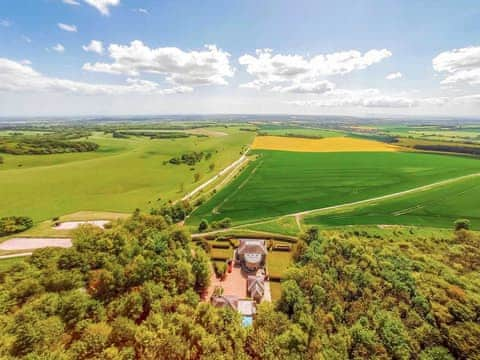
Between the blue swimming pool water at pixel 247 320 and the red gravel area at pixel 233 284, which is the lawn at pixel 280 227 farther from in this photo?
the blue swimming pool water at pixel 247 320

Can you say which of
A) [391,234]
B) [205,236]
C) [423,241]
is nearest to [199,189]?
[205,236]

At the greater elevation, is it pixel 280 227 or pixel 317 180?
pixel 317 180

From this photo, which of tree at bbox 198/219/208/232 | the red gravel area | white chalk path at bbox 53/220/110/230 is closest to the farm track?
tree at bbox 198/219/208/232

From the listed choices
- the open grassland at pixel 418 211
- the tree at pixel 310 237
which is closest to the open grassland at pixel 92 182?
the tree at pixel 310 237

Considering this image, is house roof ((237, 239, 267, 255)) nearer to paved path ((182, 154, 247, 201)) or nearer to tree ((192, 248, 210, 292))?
tree ((192, 248, 210, 292))

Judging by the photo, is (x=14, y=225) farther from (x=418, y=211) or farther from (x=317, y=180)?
(x=418, y=211)

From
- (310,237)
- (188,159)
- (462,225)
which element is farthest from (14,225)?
(462,225)

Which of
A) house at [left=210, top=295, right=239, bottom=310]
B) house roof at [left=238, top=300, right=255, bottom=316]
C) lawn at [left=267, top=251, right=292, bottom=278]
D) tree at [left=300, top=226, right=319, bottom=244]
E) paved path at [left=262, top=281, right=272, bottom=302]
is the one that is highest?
tree at [left=300, top=226, right=319, bottom=244]
